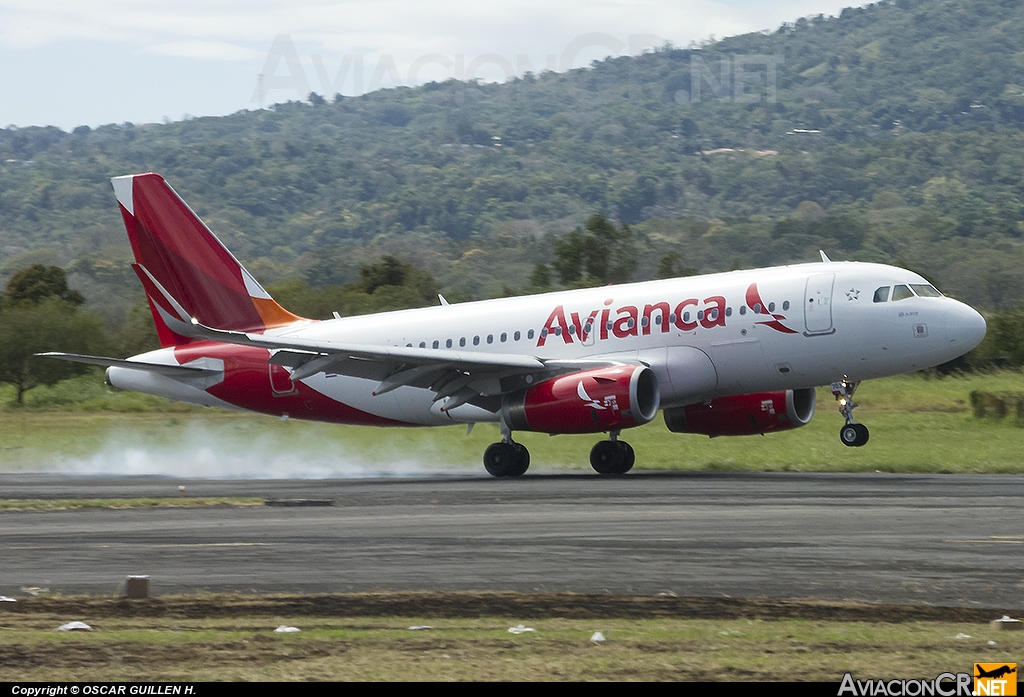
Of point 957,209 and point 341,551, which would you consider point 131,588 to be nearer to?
point 341,551

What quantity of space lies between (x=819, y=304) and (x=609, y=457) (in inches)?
201

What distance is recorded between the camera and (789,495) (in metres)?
22.1

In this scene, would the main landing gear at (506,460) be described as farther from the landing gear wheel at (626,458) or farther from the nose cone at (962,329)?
the nose cone at (962,329)

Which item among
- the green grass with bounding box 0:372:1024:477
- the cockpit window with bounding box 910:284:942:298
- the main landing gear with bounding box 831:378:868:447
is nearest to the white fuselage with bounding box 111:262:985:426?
the cockpit window with bounding box 910:284:942:298

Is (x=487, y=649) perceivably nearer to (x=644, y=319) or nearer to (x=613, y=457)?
(x=644, y=319)

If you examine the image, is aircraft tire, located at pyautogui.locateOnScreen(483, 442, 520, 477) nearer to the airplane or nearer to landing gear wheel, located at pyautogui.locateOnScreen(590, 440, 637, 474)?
the airplane

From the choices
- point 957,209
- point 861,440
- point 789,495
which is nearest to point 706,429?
point 861,440

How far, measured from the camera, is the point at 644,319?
2873cm

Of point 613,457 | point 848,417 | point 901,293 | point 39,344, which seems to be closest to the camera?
point 901,293

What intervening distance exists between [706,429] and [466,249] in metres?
98.9

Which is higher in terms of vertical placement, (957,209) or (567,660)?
(957,209)

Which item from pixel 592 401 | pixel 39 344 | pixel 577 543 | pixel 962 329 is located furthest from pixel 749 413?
pixel 39 344

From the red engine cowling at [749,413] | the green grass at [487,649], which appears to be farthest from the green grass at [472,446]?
the green grass at [487,649]

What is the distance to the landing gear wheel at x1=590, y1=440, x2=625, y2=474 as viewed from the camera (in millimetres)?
29250
